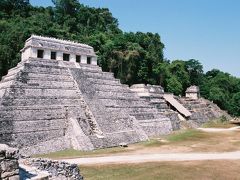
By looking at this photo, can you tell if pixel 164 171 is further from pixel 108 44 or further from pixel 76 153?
pixel 108 44

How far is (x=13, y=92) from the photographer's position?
27.7 meters

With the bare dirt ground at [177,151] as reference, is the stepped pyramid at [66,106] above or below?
above

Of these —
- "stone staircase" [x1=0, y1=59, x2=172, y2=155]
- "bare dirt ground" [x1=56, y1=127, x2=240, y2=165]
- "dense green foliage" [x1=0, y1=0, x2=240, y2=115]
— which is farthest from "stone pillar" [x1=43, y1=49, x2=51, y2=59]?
"bare dirt ground" [x1=56, y1=127, x2=240, y2=165]

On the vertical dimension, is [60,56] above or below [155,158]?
above

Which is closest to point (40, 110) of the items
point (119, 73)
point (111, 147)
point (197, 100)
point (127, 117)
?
point (111, 147)

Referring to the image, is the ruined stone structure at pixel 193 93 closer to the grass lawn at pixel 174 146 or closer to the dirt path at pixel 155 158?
the grass lawn at pixel 174 146

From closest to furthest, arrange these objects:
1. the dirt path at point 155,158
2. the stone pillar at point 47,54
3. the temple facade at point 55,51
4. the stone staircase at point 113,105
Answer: the dirt path at point 155,158
the stone staircase at point 113,105
the temple facade at point 55,51
the stone pillar at point 47,54

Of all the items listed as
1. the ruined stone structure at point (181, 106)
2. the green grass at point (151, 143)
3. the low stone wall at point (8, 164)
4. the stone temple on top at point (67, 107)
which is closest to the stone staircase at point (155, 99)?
the ruined stone structure at point (181, 106)

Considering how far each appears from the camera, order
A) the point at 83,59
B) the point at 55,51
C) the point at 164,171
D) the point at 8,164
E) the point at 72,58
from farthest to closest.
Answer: the point at 83,59 < the point at 72,58 < the point at 55,51 < the point at 164,171 < the point at 8,164

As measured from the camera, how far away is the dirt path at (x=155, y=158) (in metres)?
22.2

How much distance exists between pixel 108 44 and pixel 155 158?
35.6 meters

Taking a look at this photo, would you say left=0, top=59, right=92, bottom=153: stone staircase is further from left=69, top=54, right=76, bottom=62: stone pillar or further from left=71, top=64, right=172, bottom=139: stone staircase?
left=69, top=54, right=76, bottom=62: stone pillar

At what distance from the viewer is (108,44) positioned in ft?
186

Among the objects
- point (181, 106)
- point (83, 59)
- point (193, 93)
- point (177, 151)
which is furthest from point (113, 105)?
point (193, 93)
